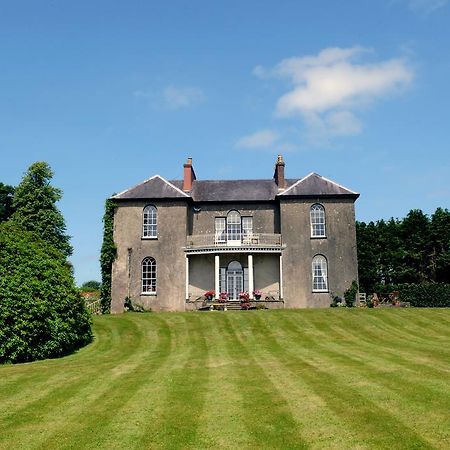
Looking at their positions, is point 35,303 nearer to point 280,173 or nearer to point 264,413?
point 264,413

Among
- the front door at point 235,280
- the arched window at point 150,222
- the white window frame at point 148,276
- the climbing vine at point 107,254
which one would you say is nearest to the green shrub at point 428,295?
the front door at point 235,280

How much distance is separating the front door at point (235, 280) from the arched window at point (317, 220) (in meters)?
6.15

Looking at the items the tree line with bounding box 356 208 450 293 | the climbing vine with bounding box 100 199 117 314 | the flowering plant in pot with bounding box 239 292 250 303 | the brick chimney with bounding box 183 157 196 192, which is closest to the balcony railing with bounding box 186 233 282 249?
the flowering plant in pot with bounding box 239 292 250 303

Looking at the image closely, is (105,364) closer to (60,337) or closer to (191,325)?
(60,337)

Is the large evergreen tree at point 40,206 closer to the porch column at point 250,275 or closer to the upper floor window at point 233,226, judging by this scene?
the upper floor window at point 233,226

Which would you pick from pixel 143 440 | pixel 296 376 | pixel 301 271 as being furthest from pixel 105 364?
pixel 301 271

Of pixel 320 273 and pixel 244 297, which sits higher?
pixel 320 273

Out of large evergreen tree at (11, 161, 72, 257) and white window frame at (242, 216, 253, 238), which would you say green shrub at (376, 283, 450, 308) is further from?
large evergreen tree at (11, 161, 72, 257)

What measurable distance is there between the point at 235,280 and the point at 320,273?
6.36 meters

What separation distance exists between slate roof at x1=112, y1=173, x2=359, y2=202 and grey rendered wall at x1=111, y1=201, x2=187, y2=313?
2.56 ft

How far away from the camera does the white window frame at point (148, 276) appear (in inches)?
1371

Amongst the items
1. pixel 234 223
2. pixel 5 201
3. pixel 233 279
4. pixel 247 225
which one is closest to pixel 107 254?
pixel 233 279

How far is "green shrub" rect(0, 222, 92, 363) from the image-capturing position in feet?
61.3

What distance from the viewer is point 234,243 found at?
35.2 meters
